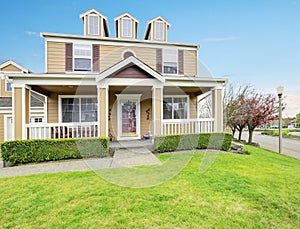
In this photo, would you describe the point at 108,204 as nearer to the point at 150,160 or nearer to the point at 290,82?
the point at 150,160

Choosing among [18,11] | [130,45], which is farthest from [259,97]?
[18,11]

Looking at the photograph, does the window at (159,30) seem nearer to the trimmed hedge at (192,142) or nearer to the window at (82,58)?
the window at (82,58)

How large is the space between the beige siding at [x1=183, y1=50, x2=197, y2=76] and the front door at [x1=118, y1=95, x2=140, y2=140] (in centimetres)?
388

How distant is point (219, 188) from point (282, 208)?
115cm

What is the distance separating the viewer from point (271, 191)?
388cm

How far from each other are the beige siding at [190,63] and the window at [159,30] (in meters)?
1.93

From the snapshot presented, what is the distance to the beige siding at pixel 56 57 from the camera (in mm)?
9545

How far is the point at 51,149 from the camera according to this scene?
21.6ft

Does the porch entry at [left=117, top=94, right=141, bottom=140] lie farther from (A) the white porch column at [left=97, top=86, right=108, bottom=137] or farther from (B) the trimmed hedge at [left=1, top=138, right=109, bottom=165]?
(B) the trimmed hedge at [left=1, top=138, right=109, bottom=165]

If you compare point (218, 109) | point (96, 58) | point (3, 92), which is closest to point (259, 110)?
point (218, 109)

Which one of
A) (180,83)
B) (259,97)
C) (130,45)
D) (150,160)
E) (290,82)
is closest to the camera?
(150,160)

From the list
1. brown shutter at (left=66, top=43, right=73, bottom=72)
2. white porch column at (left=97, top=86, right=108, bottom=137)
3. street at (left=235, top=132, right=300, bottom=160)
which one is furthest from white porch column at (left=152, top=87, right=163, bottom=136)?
street at (left=235, top=132, right=300, bottom=160)

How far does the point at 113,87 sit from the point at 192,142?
186 inches

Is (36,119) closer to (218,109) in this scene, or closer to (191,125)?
(191,125)
